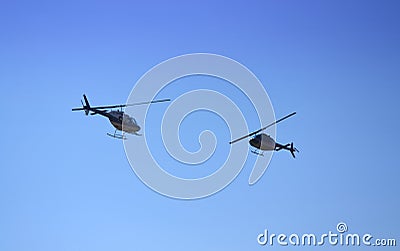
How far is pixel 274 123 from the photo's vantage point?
1261 inches

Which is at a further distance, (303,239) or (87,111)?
(87,111)

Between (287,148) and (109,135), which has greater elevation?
(287,148)

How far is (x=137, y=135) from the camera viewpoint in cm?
3183

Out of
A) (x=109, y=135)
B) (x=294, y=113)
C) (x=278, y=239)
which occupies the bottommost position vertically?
(x=278, y=239)

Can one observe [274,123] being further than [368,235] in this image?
Yes

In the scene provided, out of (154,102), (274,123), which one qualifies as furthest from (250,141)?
(154,102)

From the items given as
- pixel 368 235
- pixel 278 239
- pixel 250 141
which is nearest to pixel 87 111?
pixel 250 141

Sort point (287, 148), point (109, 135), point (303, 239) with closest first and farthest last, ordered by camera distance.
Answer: point (303, 239), point (109, 135), point (287, 148)

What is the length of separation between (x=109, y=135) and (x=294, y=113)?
25.6 ft

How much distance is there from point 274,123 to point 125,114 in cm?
631

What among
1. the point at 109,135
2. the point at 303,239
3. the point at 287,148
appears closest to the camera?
the point at 303,239

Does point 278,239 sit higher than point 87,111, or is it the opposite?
point 87,111

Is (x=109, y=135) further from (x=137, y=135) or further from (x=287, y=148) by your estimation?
(x=287, y=148)

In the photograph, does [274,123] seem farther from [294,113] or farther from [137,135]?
[137,135]
